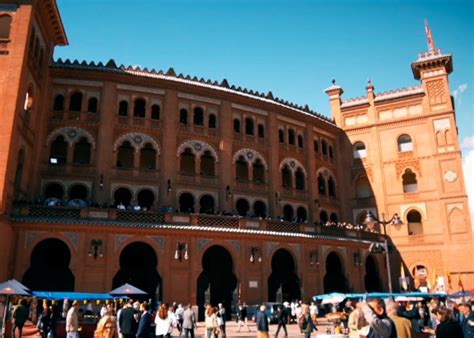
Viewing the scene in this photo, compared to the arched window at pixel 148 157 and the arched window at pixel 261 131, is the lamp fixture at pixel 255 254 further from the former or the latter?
the arched window at pixel 261 131

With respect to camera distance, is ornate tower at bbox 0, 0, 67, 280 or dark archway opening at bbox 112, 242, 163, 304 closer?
ornate tower at bbox 0, 0, 67, 280

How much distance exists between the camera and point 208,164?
108 ft

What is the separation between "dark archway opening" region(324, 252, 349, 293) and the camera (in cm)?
3228

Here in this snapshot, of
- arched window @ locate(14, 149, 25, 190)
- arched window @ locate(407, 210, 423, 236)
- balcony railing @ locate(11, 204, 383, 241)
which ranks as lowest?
balcony railing @ locate(11, 204, 383, 241)

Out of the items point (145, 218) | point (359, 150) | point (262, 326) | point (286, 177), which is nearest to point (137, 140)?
point (145, 218)

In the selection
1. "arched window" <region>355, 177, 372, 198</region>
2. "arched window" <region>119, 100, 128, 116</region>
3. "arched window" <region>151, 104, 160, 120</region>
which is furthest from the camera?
"arched window" <region>355, 177, 372, 198</region>

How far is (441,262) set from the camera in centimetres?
3550

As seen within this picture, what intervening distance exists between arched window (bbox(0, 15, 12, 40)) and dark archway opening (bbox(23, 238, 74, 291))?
12015 mm

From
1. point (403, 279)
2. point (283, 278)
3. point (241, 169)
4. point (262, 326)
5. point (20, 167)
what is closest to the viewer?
point (262, 326)

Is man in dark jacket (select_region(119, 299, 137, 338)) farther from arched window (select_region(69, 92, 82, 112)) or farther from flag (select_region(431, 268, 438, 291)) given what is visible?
Result: flag (select_region(431, 268, 438, 291))

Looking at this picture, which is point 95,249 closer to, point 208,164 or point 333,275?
point 208,164

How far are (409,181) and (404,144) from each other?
3.35 metres

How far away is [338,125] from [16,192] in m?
28.6

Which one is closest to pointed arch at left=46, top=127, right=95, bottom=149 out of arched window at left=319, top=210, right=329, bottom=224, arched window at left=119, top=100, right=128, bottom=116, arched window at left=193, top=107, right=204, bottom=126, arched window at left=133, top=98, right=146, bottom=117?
arched window at left=119, top=100, right=128, bottom=116
